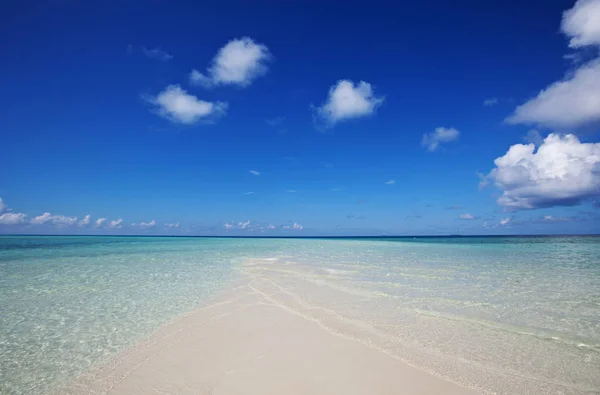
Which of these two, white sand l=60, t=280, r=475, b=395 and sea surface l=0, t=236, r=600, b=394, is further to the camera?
sea surface l=0, t=236, r=600, b=394

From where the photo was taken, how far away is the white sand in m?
4.06

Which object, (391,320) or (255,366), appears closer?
(255,366)

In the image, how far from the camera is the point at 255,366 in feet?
15.4

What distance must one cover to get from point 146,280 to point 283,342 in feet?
31.7

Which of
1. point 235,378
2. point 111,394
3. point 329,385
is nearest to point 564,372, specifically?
point 329,385

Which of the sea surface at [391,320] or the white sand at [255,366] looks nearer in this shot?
the white sand at [255,366]

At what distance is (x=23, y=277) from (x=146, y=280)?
20.1 feet

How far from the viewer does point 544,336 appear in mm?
5859

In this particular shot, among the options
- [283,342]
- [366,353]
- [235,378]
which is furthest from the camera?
[283,342]

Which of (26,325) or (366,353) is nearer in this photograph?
(366,353)

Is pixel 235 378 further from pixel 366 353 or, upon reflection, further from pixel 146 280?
pixel 146 280

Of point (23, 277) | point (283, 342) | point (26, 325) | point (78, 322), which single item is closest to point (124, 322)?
point (78, 322)

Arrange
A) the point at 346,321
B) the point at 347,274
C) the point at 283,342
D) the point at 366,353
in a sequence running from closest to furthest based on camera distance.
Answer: the point at 366,353, the point at 283,342, the point at 346,321, the point at 347,274

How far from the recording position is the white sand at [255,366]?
406 centimetres
